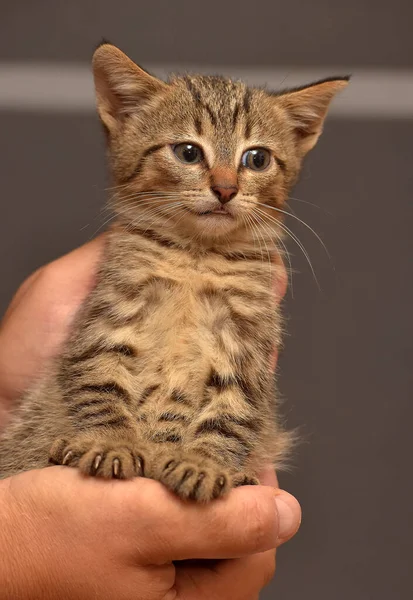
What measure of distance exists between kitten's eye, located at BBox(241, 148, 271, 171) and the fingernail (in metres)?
0.78

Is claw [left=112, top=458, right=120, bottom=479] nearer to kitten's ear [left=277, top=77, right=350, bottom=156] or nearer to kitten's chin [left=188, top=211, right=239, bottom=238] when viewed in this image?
kitten's chin [left=188, top=211, right=239, bottom=238]

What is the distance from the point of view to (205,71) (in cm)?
246

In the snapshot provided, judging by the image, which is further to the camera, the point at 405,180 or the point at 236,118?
the point at 405,180

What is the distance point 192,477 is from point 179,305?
42cm

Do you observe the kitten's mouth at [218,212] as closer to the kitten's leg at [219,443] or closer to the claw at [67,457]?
the kitten's leg at [219,443]

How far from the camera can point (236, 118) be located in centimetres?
174

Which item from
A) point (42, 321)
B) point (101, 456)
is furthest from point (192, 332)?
point (42, 321)

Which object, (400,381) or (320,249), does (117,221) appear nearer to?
(320,249)

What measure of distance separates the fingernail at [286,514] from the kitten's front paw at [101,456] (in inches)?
13.3

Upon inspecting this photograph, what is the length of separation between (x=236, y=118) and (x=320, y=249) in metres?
0.91

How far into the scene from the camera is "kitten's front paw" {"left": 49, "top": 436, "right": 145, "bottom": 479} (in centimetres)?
134

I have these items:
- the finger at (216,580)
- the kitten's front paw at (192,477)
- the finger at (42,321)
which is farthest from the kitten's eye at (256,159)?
the finger at (216,580)

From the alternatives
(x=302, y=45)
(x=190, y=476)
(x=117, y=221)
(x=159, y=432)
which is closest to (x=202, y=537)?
(x=190, y=476)

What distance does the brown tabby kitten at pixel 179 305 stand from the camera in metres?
1.46
